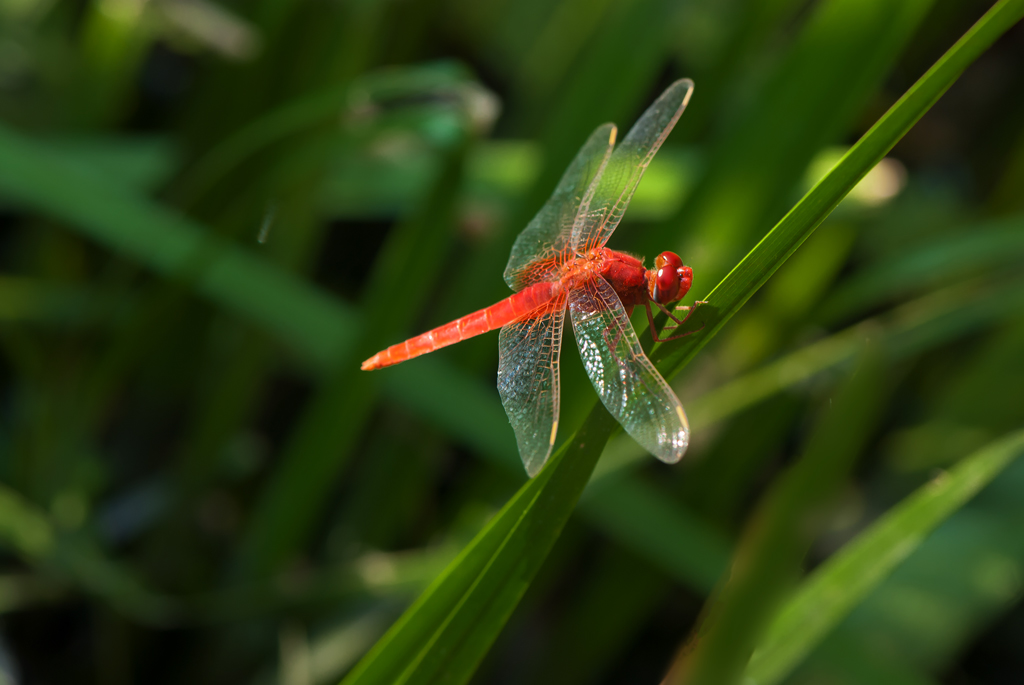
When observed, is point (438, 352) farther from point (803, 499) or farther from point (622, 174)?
point (803, 499)

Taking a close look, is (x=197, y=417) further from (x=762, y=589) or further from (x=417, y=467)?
(x=762, y=589)

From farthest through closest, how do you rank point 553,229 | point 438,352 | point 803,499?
point 438,352
point 553,229
point 803,499

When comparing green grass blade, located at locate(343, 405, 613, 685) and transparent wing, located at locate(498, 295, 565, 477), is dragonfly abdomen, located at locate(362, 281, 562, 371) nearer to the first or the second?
transparent wing, located at locate(498, 295, 565, 477)

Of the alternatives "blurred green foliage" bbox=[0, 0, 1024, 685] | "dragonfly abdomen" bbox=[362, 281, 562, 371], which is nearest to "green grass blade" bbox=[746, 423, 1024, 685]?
"blurred green foliage" bbox=[0, 0, 1024, 685]

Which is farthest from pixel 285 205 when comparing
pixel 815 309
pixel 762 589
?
pixel 762 589

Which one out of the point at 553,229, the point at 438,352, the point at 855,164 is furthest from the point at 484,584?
the point at 438,352
